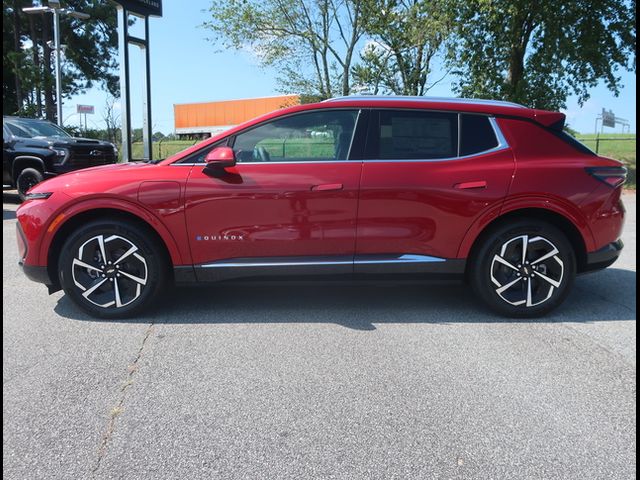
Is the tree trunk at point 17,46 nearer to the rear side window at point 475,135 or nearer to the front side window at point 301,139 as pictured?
the front side window at point 301,139

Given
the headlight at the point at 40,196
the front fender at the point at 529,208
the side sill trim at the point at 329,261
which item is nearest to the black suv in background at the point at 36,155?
the headlight at the point at 40,196

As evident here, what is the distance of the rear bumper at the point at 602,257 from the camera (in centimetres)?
419

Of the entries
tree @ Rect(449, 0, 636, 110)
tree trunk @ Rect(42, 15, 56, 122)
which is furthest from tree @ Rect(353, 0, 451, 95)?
tree trunk @ Rect(42, 15, 56, 122)

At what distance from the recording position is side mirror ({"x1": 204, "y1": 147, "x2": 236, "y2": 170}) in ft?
12.5

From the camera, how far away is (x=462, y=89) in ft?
64.2

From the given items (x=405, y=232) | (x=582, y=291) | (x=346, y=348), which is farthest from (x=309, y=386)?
(x=582, y=291)

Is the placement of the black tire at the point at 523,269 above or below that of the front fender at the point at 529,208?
below

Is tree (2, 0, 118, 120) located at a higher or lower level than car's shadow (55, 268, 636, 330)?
higher

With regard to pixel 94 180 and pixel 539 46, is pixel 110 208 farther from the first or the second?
pixel 539 46

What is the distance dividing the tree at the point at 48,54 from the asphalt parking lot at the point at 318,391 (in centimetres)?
2760

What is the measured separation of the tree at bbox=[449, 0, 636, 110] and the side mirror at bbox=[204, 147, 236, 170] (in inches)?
595

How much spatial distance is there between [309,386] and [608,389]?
1.74 metres

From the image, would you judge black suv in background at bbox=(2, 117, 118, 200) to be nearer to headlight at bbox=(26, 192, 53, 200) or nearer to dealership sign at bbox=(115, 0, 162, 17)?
dealership sign at bbox=(115, 0, 162, 17)

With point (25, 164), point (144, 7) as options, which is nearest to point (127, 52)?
point (144, 7)
